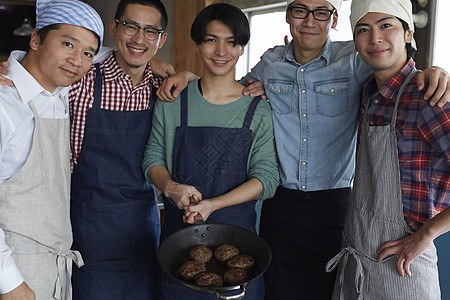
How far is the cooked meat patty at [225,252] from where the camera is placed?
1602 millimetres

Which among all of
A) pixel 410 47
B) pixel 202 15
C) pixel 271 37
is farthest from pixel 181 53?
pixel 410 47

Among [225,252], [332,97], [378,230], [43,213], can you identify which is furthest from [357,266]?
[43,213]

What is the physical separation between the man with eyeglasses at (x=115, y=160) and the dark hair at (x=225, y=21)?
216 mm

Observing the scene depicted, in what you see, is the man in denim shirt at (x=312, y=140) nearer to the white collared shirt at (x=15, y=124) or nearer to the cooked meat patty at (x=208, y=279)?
the cooked meat patty at (x=208, y=279)

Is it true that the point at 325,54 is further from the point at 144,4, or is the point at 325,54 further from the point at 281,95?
the point at 144,4

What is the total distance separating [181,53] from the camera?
15.6ft

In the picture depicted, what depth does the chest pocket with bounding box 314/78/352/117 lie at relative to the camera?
1796 mm

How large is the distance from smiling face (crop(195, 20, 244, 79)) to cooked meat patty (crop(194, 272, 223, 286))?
0.81 metres

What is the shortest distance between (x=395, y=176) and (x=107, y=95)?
1184mm

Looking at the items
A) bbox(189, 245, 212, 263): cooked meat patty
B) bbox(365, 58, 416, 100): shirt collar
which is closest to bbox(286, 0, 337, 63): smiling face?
bbox(365, 58, 416, 100): shirt collar

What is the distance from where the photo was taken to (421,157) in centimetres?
140

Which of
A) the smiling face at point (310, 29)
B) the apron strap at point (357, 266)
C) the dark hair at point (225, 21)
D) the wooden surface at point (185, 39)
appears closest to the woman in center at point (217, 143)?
the dark hair at point (225, 21)

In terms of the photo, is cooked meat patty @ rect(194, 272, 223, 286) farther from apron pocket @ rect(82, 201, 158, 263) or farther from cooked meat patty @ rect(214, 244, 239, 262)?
apron pocket @ rect(82, 201, 158, 263)

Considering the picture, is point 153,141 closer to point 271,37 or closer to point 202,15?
point 202,15
